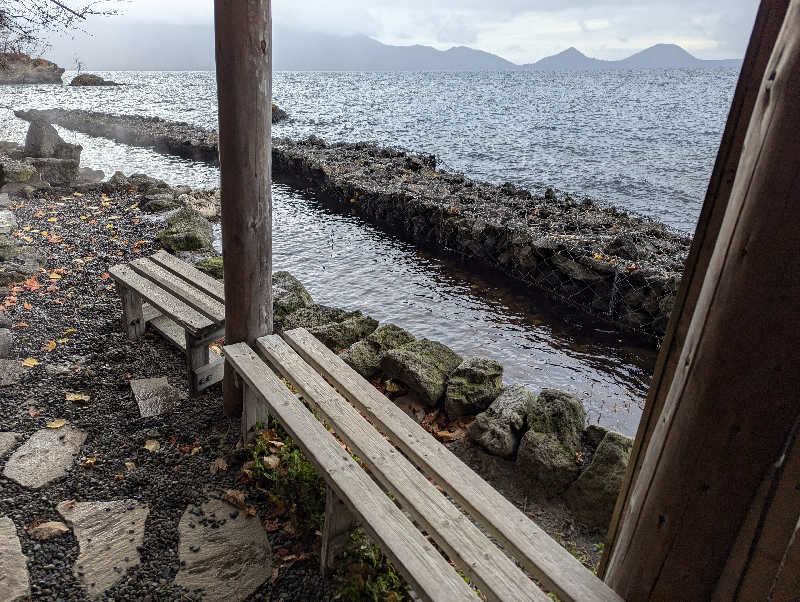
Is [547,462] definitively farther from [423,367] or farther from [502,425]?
[423,367]

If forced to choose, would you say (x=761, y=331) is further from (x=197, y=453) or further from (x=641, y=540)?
(x=197, y=453)

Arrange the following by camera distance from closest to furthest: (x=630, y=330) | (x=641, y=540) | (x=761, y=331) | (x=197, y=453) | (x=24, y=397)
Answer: (x=761, y=331)
(x=641, y=540)
(x=197, y=453)
(x=24, y=397)
(x=630, y=330)

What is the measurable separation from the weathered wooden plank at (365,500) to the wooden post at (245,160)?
1.76ft

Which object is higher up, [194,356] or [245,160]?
[245,160]

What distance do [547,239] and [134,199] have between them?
9605mm

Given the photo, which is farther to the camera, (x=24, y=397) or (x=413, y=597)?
(x=24, y=397)

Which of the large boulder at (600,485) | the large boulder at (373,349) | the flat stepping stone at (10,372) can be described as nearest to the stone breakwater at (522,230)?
the large boulder at (373,349)

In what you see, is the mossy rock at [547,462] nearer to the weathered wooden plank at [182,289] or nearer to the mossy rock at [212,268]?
the weathered wooden plank at [182,289]

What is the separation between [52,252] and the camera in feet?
26.3

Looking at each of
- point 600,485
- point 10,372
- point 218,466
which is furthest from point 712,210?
point 10,372

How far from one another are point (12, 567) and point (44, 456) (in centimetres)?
107

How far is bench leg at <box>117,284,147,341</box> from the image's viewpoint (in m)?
5.44

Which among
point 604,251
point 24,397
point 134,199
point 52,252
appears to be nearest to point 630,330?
point 604,251

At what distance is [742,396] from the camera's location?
1314 millimetres
